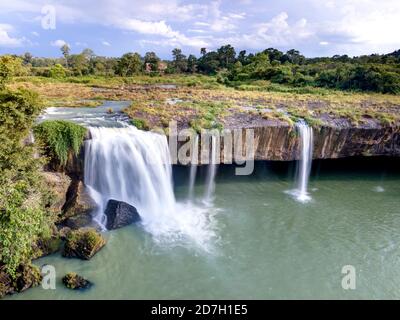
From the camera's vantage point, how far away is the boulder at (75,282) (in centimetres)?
1219

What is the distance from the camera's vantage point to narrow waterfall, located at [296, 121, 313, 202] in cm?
2122

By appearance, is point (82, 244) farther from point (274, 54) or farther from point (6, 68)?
point (274, 54)

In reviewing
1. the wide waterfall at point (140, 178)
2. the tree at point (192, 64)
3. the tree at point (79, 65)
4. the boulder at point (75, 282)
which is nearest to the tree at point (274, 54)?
the tree at point (192, 64)

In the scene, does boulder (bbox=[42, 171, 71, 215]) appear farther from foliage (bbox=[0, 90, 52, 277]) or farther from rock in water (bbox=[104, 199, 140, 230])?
rock in water (bbox=[104, 199, 140, 230])

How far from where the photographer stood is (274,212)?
1852 cm

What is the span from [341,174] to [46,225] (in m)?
19.9

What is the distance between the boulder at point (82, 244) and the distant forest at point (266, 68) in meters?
21.3

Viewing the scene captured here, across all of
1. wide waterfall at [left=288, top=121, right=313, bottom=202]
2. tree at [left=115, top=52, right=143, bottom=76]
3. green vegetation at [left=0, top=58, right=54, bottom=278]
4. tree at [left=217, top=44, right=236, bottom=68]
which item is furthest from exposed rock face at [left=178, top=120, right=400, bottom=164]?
tree at [left=217, top=44, right=236, bottom=68]

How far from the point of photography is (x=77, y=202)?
16.3 metres

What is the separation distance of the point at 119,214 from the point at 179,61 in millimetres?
73818

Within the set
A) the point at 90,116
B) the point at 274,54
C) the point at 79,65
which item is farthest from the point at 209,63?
the point at 90,116

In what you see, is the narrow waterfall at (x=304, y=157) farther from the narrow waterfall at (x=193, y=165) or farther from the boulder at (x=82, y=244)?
the boulder at (x=82, y=244)

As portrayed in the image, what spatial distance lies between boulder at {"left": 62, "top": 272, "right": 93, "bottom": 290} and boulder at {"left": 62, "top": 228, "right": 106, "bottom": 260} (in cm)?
135
